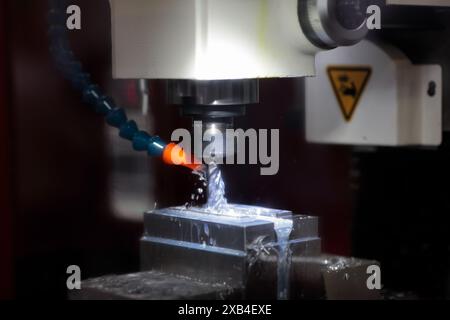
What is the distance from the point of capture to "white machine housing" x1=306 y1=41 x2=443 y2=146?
1301mm

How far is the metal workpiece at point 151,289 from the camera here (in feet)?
3.16

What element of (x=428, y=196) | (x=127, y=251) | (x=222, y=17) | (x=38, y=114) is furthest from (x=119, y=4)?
(x=428, y=196)

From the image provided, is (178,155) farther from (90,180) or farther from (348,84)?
(348,84)

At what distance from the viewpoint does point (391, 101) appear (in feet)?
4.31

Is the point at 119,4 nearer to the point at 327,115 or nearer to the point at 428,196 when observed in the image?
the point at 327,115

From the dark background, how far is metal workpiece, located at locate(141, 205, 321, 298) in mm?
158

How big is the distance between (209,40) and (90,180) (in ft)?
1.51

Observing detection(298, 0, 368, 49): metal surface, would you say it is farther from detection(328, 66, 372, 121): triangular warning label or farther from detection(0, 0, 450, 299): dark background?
detection(328, 66, 372, 121): triangular warning label

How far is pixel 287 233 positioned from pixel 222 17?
0.93ft

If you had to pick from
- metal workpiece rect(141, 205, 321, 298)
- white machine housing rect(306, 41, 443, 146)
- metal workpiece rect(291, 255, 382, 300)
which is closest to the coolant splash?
metal workpiece rect(141, 205, 321, 298)

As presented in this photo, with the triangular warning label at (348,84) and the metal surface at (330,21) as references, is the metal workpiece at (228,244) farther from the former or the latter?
the triangular warning label at (348,84)

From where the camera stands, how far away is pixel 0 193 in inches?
49.4

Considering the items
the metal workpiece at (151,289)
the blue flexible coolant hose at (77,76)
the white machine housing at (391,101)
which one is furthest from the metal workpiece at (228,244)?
the white machine housing at (391,101)
